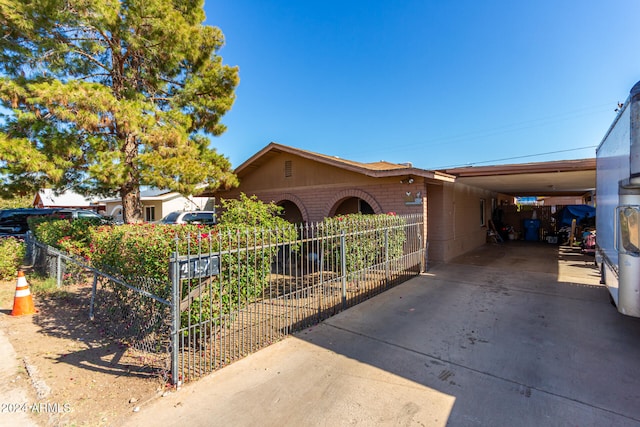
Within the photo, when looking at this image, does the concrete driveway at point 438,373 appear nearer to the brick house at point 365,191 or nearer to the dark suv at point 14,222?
the brick house at point 365,191

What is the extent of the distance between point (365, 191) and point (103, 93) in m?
8.05

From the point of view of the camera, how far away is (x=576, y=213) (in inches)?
614

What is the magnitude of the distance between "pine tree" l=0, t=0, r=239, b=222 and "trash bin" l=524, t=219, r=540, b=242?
57.7 ft

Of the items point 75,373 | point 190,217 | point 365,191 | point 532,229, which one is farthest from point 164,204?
point 532,229

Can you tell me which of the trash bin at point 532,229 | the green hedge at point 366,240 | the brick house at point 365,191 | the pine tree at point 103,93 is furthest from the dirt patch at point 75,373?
the trash bin at point 532,229

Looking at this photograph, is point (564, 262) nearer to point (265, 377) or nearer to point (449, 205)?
point (449, 205)

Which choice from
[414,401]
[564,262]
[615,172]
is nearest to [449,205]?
[564,262]

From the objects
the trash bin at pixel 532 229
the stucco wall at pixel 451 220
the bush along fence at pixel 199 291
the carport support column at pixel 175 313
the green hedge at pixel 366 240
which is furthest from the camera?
the trash bin at pixel 532 229

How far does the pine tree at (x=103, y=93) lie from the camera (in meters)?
7.87

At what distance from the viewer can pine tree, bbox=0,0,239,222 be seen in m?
7.87

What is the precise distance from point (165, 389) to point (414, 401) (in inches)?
101

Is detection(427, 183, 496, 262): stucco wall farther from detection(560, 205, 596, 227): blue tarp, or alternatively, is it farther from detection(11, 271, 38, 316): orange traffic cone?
detection(11, 271, 38, 316): orange traffic cone

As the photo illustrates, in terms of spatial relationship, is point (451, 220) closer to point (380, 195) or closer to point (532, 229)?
point (380, 195)

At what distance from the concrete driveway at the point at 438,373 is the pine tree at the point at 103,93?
23.3 ft
